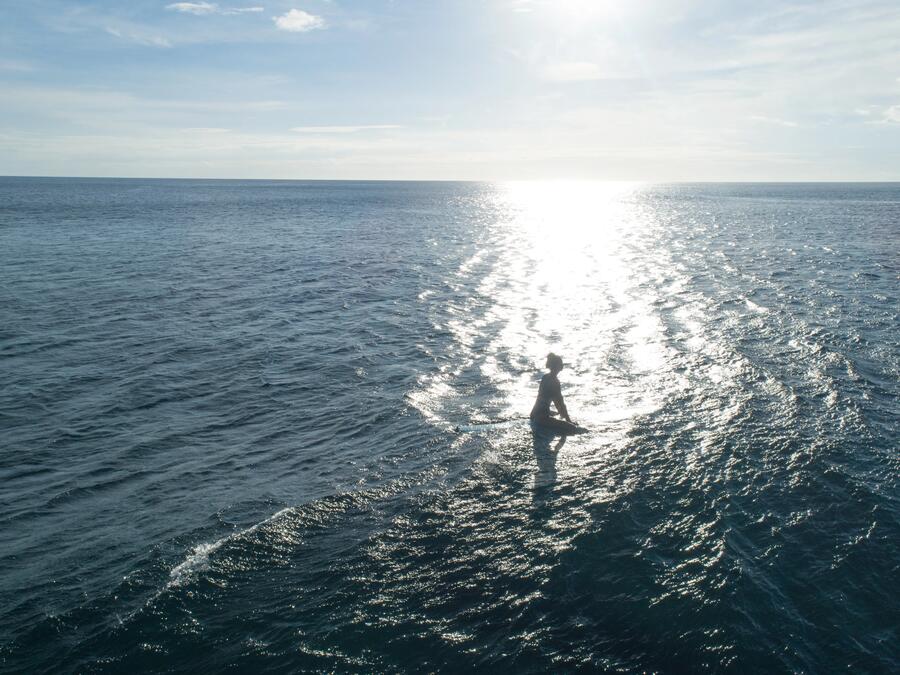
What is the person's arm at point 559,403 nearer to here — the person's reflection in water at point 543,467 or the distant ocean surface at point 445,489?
the person's reflection in water at point 543,467

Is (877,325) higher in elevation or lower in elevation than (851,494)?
higher

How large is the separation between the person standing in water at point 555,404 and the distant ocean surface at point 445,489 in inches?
44.4

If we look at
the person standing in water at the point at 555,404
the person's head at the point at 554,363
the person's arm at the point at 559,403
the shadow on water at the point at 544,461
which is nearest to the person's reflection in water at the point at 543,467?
the shadow on water at the point at 544,461

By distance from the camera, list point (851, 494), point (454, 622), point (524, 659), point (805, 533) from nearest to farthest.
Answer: point (524, 659) < point (454, 622) < point (805, 533) < point (851, 494)

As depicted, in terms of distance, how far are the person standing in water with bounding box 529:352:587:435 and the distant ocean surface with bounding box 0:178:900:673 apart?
1.13 metres

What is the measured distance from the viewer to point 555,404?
71.4ft

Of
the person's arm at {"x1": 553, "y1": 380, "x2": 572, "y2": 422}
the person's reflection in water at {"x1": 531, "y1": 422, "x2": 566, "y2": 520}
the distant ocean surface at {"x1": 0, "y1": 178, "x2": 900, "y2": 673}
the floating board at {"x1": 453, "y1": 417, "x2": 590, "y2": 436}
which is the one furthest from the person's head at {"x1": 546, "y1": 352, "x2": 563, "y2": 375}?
the distant ocean surface at {"x1": 0, "y1": 178, "x2": 900, "y2": 673}

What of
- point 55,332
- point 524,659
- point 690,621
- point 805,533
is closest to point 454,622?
point 524,659

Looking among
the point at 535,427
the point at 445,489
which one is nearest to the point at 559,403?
the point at 535,427

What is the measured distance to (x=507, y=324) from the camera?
38656 mm

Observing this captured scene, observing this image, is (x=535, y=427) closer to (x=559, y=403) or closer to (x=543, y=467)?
(x=559, y=403)

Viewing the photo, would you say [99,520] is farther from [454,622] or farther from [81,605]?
[454,622]

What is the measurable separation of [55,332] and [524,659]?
3481cm

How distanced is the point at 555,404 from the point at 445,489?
242 inches
